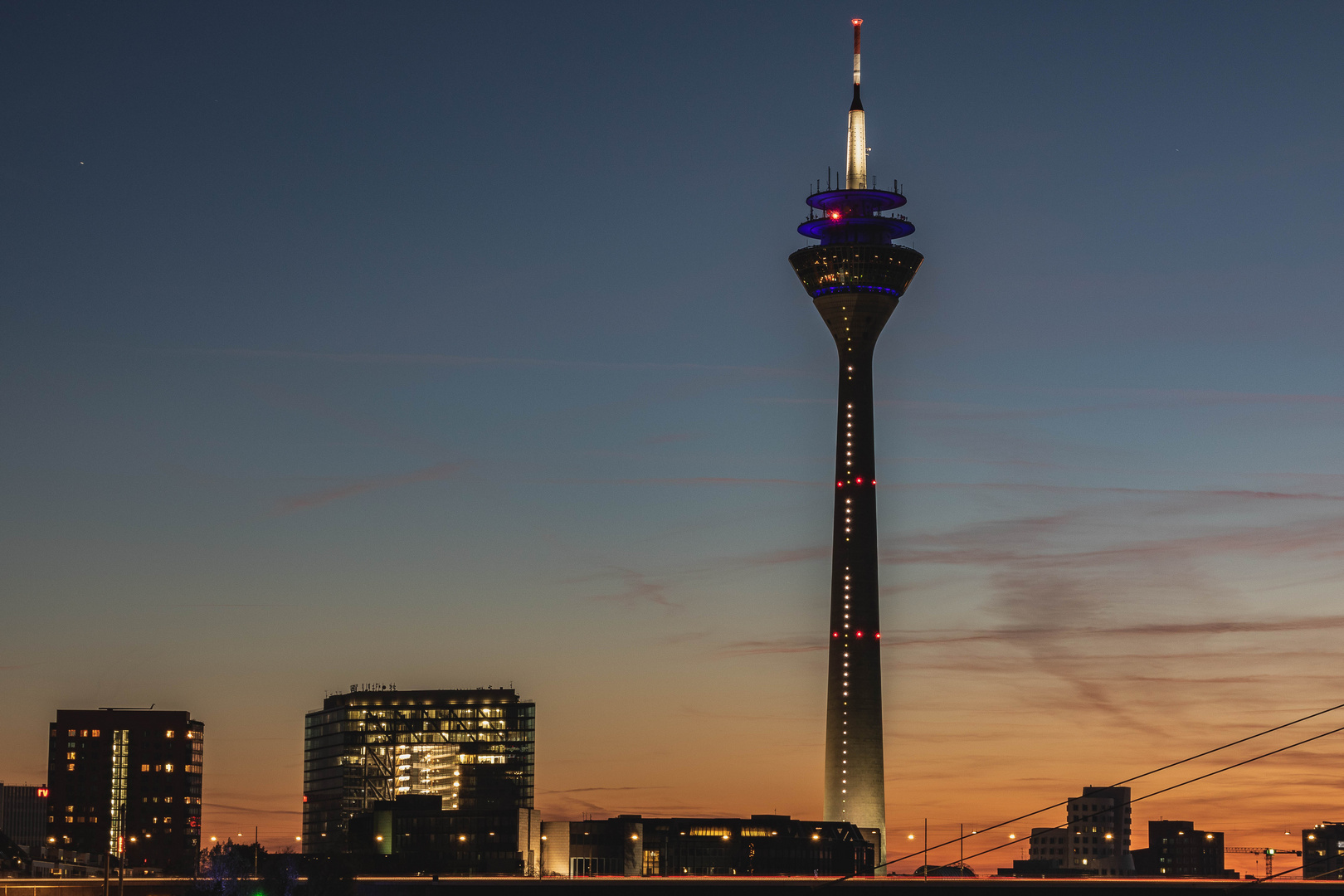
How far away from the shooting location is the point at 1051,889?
187125 mm

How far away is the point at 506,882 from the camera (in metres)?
190

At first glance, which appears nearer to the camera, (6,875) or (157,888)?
(157,888)

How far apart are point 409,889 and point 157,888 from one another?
118ft

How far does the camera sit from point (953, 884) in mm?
190250

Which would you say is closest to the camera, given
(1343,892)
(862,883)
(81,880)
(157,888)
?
(81,880)

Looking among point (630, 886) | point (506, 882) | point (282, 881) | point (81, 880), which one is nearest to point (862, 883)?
point (630, 886)

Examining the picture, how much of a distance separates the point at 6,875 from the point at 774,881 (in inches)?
3159

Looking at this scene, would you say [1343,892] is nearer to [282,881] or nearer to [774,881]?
[774,881]

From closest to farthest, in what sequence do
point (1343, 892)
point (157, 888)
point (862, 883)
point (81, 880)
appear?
point (81, 880)
point (157, 888)
point (1343, 892)
point (862, 883)

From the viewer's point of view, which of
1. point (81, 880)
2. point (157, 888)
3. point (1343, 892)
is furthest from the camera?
point (1343, 892)

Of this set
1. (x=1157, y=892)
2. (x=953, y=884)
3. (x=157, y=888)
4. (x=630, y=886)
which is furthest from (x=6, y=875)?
(x=1157, y=892)

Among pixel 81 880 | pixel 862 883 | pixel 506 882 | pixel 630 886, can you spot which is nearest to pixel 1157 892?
pixel 862 883

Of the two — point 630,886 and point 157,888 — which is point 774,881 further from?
point 157,888

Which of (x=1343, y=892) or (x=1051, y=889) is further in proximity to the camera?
(x=1051, y=889)
